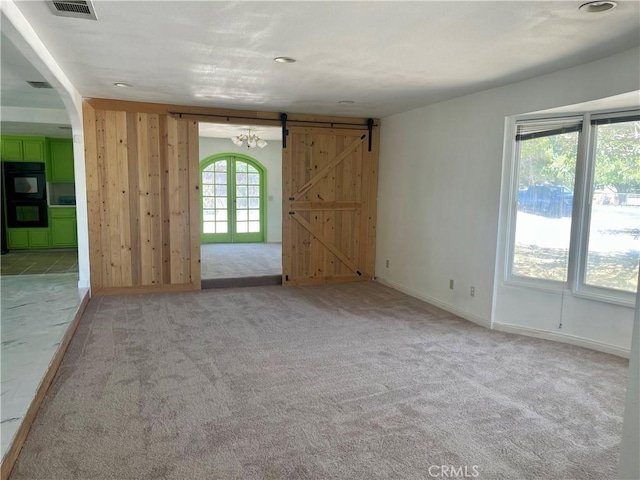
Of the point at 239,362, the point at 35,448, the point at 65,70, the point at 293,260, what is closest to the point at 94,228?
the point at 65,70

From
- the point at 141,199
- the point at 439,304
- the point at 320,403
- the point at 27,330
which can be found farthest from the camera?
the point at 141,199

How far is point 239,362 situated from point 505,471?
2.09m

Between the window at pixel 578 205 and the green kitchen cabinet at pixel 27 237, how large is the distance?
8623mm

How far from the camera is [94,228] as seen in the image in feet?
18.3

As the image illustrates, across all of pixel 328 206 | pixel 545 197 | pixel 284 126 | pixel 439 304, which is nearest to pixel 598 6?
pixel 545 197

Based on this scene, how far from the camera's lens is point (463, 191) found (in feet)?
16.3

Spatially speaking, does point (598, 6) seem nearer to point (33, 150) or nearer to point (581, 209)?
point (581, 209)

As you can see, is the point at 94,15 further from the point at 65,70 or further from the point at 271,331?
the point at 271,331

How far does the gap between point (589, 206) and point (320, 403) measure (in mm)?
3015

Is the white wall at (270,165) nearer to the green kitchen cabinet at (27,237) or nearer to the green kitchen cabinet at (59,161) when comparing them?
the green kitchen cabinet at (59,161)

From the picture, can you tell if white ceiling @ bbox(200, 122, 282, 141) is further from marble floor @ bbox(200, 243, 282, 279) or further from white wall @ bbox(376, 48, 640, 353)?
white wall @ bbox(376, 48, 640, 353)

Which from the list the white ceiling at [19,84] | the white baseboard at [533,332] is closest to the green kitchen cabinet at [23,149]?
the white ceiling at [19,84]

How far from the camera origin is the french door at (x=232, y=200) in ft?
33.1

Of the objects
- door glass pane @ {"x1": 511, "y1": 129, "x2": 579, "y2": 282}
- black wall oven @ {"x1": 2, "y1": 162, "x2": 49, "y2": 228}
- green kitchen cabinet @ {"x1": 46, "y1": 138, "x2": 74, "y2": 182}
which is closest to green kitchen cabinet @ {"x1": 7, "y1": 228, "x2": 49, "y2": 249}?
black wall oven @ {"x1": 2, "y1": 162, "x2": 49, "y2": 228}
